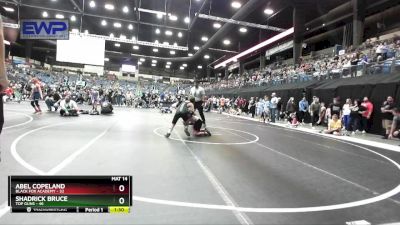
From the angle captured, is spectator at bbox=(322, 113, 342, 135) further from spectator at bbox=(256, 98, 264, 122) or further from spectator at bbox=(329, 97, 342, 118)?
→ spectator at bbox=(256, 98, 264, 122)

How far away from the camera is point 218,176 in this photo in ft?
17.6

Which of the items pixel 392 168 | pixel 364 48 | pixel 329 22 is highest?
pixel 329 22

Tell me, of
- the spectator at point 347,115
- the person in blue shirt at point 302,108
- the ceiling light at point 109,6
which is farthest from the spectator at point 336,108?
the ceiling light at point 109,6

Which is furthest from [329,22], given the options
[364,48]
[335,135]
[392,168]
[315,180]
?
[315,180]

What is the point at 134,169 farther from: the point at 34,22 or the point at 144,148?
the point at 34,22

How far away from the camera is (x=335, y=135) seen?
43.9 feet

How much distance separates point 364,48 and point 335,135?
25.7 ft

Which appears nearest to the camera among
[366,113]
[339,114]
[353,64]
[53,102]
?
[366,113]

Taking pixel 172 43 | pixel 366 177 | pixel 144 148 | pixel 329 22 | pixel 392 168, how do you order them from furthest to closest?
1. pixel 172 43
2. pixel 329 22
3. pixel 144 148
4. pixel 392 168
5. pixel 366 177

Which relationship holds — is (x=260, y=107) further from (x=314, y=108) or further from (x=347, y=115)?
(x=347, y=115)

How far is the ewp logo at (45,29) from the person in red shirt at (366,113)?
13.0 m

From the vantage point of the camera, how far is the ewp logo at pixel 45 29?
1598 centimetres

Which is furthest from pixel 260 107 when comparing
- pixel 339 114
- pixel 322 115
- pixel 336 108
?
pixel 336 108
